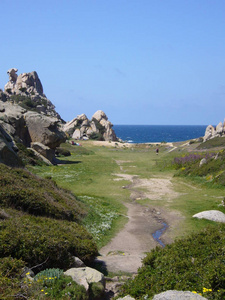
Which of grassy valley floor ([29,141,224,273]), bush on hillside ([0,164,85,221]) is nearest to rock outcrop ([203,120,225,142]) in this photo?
grassy valley floor ([29,141,224,273])

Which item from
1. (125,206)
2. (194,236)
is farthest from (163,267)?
(125,206)

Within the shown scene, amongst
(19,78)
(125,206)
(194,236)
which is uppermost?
(19,78)

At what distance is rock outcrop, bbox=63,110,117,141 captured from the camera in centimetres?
8862

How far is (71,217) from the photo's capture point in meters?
15.8

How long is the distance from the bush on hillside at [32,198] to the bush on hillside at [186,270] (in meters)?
5.65

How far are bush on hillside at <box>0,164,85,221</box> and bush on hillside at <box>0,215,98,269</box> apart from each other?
1.92m

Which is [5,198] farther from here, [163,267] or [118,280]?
[163,267]

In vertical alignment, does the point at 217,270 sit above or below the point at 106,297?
above

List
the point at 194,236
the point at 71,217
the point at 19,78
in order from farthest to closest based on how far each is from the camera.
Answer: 1. the point at 19,78
2. the point at 71,217
3. the point at 194,236

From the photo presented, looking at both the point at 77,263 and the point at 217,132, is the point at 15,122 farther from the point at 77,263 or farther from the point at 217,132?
the point at 217,132

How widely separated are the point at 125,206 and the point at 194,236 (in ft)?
33.6

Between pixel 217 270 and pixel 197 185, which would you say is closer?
pixel 217 270

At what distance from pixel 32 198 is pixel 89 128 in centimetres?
7901

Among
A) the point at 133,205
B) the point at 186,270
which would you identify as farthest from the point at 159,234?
the point at 186,270
